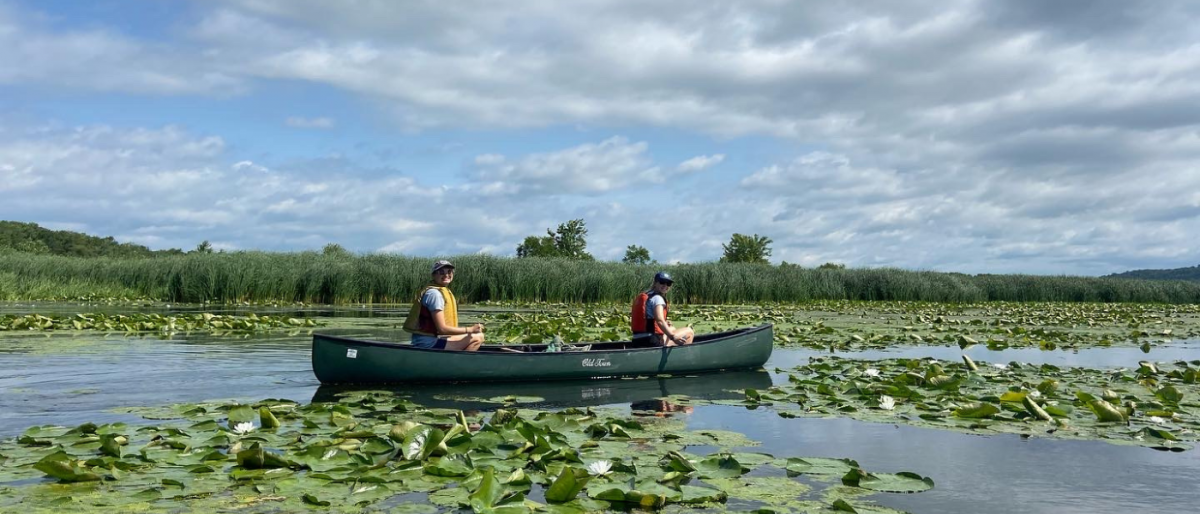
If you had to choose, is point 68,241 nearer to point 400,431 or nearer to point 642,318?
point 642,318

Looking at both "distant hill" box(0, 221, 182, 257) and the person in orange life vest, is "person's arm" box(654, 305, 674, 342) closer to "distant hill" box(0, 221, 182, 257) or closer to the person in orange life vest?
the person in orange life vest

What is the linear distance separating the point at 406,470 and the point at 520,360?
4.87m

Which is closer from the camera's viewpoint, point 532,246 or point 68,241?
point 532,246

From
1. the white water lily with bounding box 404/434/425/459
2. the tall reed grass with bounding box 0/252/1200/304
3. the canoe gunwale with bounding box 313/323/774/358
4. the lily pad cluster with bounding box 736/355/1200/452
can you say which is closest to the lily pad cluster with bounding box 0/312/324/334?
the canoe gunwale with bounding box 313/323/774/358

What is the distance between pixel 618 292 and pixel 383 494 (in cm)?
2601

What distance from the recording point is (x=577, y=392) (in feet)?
33.0

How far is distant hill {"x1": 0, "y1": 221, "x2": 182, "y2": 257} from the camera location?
80375 mm

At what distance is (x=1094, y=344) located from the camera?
1608 cm

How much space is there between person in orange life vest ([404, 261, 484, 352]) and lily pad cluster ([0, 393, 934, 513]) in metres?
3.10

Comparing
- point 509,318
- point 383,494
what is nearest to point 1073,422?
point 383,494

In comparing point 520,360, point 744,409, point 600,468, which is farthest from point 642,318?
point 600,468

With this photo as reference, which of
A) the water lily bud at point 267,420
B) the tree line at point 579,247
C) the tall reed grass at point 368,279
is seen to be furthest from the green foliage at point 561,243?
the water lily bud at point 267,420

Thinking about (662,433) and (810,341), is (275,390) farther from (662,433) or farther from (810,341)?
(810,341)

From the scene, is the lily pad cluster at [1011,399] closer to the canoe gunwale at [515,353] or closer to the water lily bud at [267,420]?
the canoe gunwale at [515,353]
